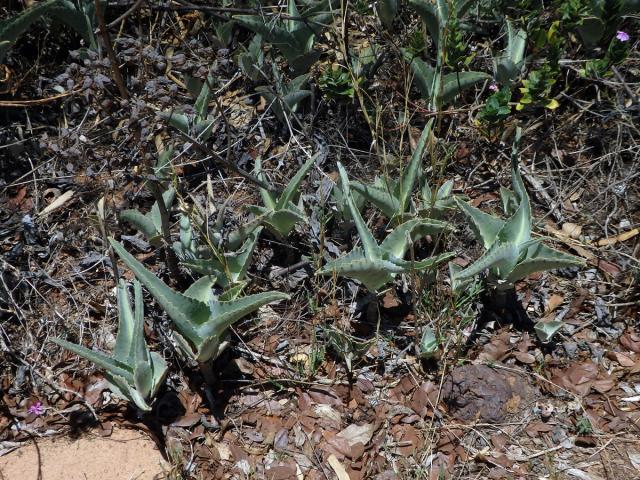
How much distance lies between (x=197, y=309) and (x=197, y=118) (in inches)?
42.1

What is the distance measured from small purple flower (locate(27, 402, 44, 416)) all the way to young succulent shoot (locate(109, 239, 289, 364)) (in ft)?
2.17

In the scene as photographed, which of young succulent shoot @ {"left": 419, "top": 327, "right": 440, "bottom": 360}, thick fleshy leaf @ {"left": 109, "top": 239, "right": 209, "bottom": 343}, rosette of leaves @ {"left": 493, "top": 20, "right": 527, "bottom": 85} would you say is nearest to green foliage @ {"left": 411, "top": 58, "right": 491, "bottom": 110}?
rosette of leaves @ {"left": 493, "top": 20, "right": 527, "bottom": 85}

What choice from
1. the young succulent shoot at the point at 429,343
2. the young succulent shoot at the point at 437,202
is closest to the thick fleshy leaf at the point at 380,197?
the young succulent shoot at the point at 437,202

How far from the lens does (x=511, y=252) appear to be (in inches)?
93.3

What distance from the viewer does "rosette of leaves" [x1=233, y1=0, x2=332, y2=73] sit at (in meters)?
2.98

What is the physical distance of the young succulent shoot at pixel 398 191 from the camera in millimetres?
2516

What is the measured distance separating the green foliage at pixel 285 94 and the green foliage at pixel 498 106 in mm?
828

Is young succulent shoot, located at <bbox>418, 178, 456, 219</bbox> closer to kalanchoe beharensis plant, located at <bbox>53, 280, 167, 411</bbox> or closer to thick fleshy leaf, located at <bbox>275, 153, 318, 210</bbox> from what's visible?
A: thick fleshy leaf, located at <bbox>275, 153, 318, 210</bbox>

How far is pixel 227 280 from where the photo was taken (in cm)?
251

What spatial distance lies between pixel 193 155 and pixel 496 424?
1845 millimetres

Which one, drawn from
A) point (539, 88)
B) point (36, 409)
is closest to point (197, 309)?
point (36, 409)

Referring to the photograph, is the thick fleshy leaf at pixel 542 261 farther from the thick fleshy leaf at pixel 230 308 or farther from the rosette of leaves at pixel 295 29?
the rosette of leaves at pixel 295 29

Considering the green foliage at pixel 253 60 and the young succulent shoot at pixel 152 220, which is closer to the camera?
the young succulent shoot at pixel 152 220

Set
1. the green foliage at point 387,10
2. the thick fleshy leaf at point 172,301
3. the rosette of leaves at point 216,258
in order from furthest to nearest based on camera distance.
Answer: the green foliage at point 387,10
the rosette of leaves at point 216,258
the thick fleshy leaf at point 172,301
